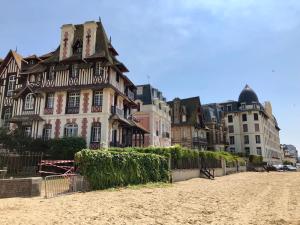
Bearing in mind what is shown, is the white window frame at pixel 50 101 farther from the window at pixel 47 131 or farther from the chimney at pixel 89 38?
the chimney at pixel 89 38

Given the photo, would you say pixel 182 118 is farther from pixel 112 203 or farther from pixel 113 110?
pixel 112 203

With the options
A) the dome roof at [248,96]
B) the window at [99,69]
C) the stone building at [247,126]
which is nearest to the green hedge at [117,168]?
the window at [99,69]

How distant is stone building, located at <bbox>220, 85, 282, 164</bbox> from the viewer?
67812 mm

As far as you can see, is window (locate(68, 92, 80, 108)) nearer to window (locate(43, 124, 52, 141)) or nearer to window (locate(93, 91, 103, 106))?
window (locate(93, 91, 103, 106))

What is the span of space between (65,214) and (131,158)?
897cm

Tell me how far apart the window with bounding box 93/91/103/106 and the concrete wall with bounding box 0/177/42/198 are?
47.6 ft

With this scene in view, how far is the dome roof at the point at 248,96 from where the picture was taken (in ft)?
232

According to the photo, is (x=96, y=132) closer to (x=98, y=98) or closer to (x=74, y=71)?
(x=98, y=98)

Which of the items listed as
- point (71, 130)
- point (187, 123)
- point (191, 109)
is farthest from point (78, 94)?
point (191, 109)

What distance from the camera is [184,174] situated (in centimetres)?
2511

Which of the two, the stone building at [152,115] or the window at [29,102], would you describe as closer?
the window at [29,102]

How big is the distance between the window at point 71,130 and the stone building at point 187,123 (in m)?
28.5

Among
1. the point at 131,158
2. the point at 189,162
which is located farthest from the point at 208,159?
the point at 131,158

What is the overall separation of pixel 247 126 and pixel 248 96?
738cm
